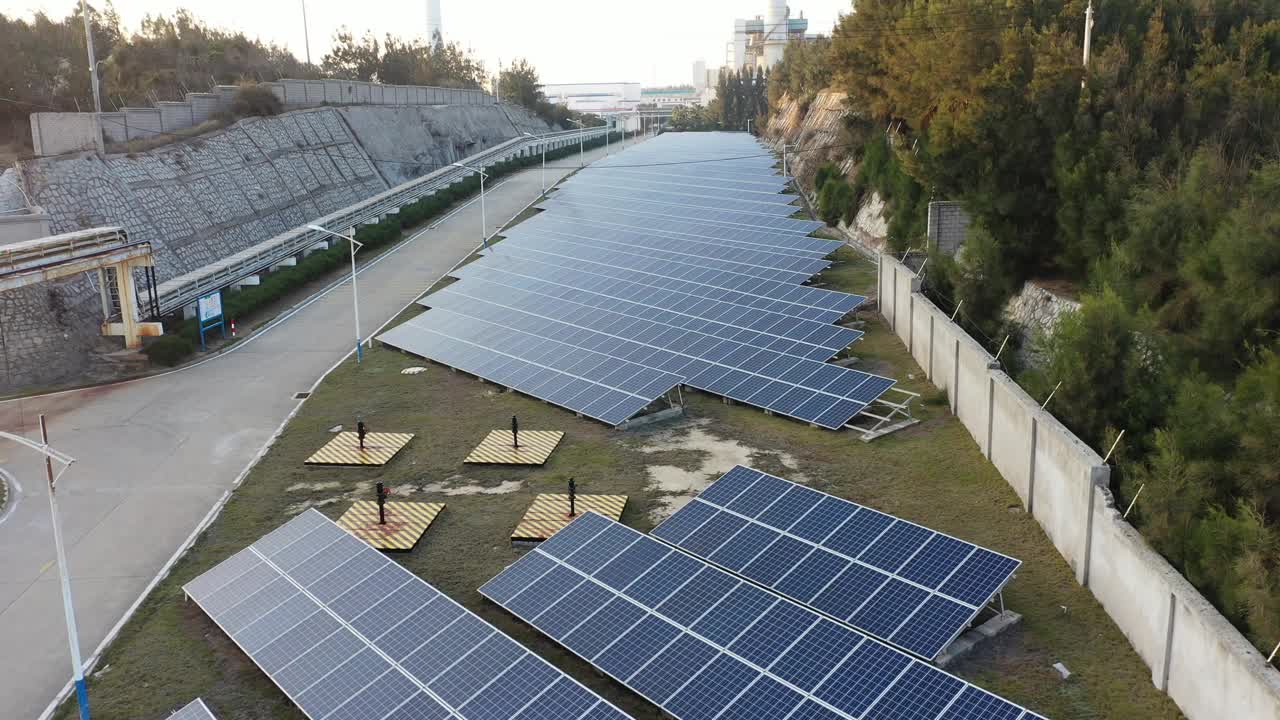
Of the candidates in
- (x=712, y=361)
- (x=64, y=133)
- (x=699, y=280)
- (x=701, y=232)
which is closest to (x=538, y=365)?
(x=712, y=361)

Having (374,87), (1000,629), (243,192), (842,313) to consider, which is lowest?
(1000,629)

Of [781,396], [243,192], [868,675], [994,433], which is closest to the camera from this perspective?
[868,675]

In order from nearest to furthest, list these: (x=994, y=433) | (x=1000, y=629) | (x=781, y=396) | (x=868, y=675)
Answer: (x=868, y=675)
(x=1000, y=629)
(x=994, y=433)
(x=781, y=396)

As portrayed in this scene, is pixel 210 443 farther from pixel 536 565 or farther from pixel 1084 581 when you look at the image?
pixel 1084 581

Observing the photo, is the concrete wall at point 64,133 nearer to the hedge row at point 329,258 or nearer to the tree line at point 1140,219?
the hedge row at point 329,258

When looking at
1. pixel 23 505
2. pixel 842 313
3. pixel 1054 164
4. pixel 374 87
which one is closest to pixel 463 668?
pixel 23 505

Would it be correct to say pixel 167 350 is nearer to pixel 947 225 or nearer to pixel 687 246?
pixel 687 246

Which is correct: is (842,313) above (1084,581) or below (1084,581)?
above

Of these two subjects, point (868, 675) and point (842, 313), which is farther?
point (842, 313)
